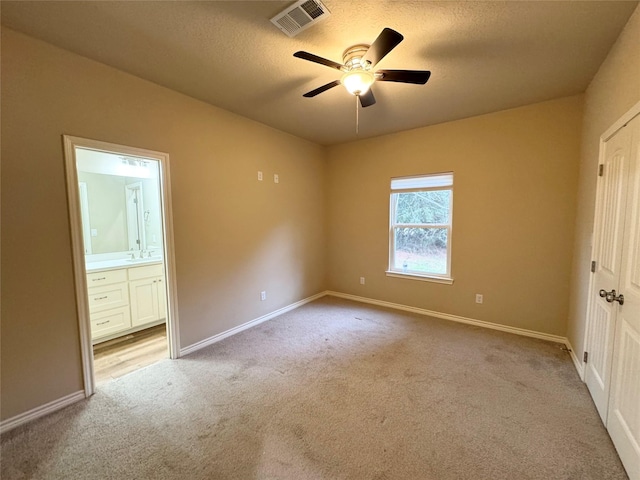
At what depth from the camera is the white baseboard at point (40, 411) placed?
6.01 feet

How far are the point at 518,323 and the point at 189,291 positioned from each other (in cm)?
380

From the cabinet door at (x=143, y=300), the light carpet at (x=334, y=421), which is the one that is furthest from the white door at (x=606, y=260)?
the cabinet door at (x=143, y=300)

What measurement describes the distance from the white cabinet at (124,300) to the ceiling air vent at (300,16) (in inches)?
108

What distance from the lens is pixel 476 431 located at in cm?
180

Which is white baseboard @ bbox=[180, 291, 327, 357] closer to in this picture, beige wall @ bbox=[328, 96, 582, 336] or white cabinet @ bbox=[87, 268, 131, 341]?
white cabinet @ bbox=[87, 268, 131, 341]

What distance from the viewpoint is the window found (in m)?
3.74

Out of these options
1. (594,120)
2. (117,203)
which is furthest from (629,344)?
(117,203)

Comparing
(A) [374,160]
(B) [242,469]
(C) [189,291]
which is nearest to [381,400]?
(B) [242,469]

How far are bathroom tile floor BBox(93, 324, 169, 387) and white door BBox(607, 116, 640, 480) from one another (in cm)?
355

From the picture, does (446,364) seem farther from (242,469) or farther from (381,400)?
(242,469)

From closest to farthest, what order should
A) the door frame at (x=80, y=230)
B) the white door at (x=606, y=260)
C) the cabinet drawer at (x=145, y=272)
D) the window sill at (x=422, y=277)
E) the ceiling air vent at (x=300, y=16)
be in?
the ceiling air vent at (x=300, y=16) → the white door at (x=606, y=260) → the door frame at (x=80, y=230) → the cabinet drawer at (x=145, y=272) → the window sill at (x=422, y=277)

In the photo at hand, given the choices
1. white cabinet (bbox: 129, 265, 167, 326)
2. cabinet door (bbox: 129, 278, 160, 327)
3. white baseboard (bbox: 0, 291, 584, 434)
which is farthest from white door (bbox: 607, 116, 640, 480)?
cabinet door (bbox: 129, 278, 160, 327)

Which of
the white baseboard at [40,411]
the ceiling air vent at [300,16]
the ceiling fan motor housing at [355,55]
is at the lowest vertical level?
the white baseboard at [40,411]

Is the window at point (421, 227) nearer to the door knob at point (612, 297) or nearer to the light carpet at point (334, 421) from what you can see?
the light carpet at point (334, 421)
